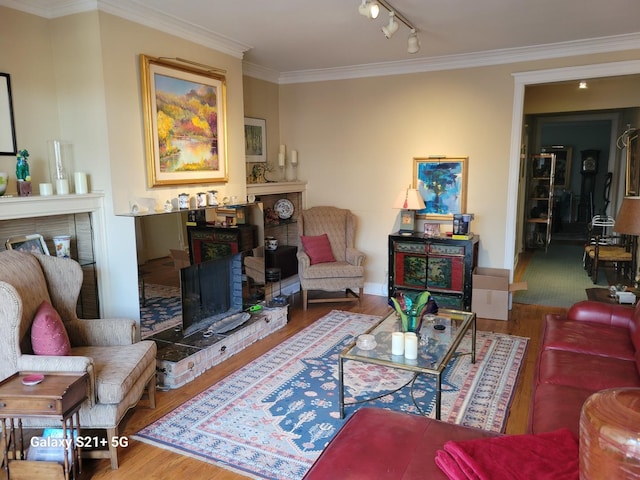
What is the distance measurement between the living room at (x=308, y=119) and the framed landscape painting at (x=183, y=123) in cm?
10

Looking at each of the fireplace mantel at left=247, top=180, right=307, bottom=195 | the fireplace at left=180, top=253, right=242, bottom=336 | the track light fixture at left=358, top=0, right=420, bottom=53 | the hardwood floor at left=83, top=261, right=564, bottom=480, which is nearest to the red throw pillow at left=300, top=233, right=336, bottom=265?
the hardwood floor at left=83, top=261, right=564, bottom=480

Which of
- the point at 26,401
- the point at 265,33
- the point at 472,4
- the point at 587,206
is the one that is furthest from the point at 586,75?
the point at 587,206

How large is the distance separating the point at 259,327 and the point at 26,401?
225 cm

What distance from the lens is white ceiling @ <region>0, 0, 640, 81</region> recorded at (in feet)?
11.0

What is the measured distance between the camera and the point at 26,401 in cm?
216

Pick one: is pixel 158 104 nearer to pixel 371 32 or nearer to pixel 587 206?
pixel 371 32

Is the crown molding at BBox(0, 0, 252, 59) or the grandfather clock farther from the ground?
the crown molding at BBox(0, 0, 252, 59)

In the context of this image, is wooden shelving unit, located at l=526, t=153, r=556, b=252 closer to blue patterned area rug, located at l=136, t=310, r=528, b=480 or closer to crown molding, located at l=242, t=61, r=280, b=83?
crown molding, located at l=242, t=61, r=280, b=83

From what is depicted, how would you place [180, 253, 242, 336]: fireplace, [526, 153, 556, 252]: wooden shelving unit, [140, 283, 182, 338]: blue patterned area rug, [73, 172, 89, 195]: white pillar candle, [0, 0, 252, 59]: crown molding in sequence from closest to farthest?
[0, 0, 252, 59]: crown molding
[73, 172, 89, 195]: white pillar candle
[140, 283, 182, 338]: blue patterned area rug
[180, 253, 242, 336]: fireplace
[526, 153, 556, 252]: wooden shelving unit

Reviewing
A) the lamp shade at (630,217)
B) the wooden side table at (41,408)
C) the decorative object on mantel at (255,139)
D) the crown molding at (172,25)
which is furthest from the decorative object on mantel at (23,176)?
the lamp shade at (630,217)

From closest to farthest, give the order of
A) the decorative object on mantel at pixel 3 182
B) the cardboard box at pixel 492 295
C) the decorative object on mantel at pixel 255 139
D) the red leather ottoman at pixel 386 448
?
the red leather ottoman at pixel 386 448, the decorative object on mantel at pixel 3 182, the cardboard box at pixel 492 295, the decorative object on mantel at pixel 255 139

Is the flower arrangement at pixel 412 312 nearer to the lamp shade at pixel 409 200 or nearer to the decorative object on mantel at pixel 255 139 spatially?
the lamp shade at pixel 409 200

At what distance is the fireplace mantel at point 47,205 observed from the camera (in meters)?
2.88

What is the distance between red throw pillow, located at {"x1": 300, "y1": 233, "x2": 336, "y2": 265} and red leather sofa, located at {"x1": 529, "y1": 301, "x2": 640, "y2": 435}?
258cm
